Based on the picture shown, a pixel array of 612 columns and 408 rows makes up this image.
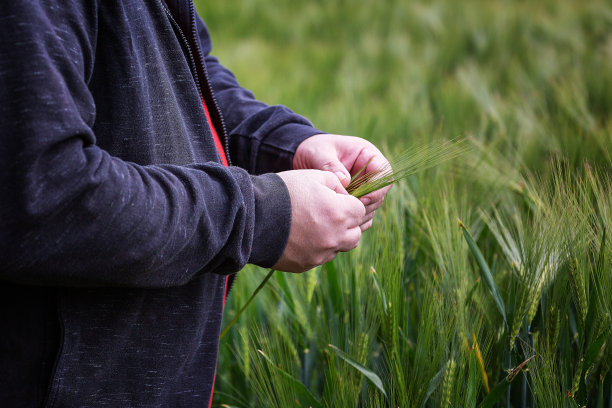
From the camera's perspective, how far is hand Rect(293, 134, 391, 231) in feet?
2.36

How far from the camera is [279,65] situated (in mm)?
2865

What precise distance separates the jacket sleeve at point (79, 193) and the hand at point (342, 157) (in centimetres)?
20

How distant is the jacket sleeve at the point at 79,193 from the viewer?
42 centimetres

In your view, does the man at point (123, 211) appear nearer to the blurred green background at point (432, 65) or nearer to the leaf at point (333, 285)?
the leaf at point (333, 285)

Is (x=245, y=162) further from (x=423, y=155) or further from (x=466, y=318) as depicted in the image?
(x=466, y=318)

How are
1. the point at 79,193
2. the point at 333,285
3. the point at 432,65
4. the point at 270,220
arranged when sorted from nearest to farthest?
1. the point at 79,193
2. the point at 270,220
3. the point at 333,285
4. the point at 432,65

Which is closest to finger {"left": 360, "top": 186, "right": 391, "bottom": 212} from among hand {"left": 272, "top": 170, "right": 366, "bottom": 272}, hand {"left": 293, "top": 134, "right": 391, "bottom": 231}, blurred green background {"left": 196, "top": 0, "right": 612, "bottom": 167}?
hand {"left": 293, "top": 134, "right": 391, "bottom": 231}

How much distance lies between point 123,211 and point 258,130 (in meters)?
0.34

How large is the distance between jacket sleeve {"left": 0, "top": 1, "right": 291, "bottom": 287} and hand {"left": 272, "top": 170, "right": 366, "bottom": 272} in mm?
51

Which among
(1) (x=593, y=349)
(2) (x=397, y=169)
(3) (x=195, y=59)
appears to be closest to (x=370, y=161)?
(2) (x=397, y=169)

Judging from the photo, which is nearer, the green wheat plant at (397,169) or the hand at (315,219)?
the hand at (315,219)

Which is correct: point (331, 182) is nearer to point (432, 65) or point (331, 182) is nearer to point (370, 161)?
point (370, 161)

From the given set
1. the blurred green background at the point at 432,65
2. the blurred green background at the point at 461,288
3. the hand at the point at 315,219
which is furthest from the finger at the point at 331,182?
the blurred green background at the point at 432,65

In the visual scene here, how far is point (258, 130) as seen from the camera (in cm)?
78
